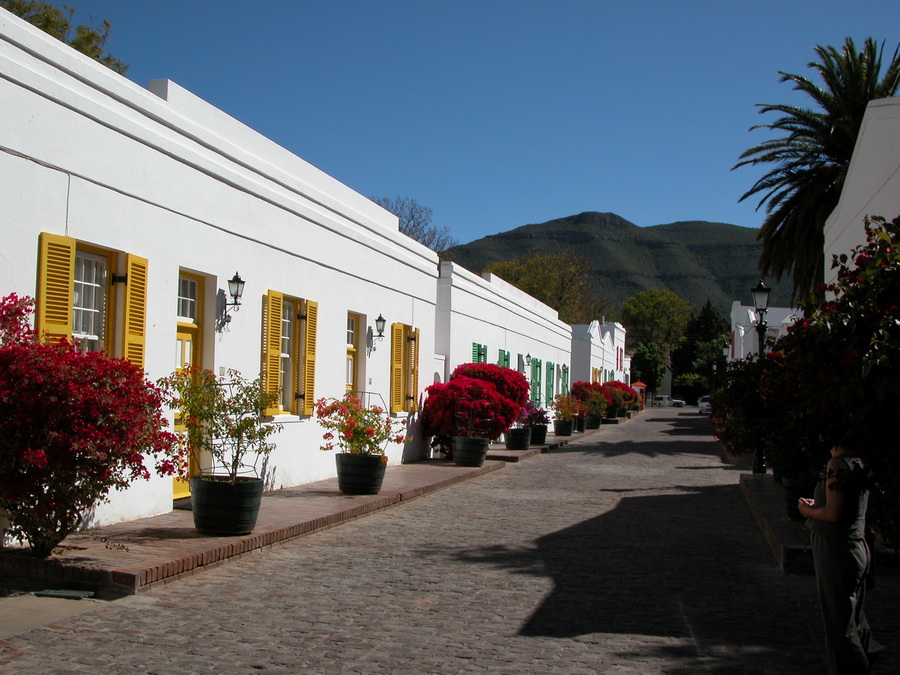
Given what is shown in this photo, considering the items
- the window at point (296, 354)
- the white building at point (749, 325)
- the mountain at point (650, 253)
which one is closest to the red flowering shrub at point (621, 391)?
the white building at point (749, 325)

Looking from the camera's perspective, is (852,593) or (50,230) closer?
(852,593)

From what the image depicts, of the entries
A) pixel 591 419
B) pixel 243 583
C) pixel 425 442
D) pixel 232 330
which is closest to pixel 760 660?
pixel 243 583

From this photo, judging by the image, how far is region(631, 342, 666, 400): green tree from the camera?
98125mm

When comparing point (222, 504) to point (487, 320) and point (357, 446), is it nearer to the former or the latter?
point (357, 446)

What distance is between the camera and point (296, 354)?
13867mm

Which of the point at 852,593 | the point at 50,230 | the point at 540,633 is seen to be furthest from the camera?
the point at 50,230

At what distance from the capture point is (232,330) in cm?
1187

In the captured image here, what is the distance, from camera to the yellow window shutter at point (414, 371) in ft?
62.9

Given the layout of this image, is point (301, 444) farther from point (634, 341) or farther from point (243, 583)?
point (634, 341)

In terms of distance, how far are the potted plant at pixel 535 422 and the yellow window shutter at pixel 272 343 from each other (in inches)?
518

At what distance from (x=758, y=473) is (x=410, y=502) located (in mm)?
6962

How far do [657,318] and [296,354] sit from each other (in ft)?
371

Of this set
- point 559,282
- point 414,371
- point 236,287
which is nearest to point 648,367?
point 559,282

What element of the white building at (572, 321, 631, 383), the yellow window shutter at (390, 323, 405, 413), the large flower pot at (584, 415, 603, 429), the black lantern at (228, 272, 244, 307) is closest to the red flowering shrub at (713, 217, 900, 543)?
the black lantern at (228, 272, 244, 307)
